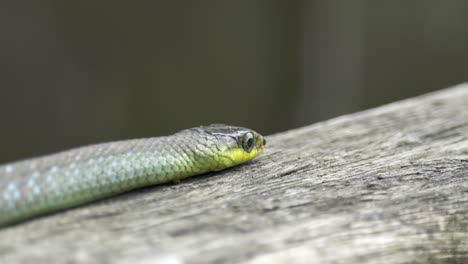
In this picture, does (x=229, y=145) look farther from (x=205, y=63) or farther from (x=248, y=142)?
(x=205, y=63)

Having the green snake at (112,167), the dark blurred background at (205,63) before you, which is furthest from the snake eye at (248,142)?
the dark blurred background at (205,63)

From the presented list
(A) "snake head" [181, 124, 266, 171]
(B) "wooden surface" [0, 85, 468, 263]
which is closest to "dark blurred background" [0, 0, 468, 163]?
(A) "snake head" [181, 124, 266, 171]

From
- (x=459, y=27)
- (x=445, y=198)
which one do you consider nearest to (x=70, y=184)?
(x=445, y=198)

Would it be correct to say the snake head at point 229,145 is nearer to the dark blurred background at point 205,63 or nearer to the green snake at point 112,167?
the green snake at point 112,167

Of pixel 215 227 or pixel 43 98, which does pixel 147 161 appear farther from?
pixel 43 98

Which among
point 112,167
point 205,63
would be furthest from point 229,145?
point 205,63

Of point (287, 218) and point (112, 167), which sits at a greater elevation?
point (112, 167)
